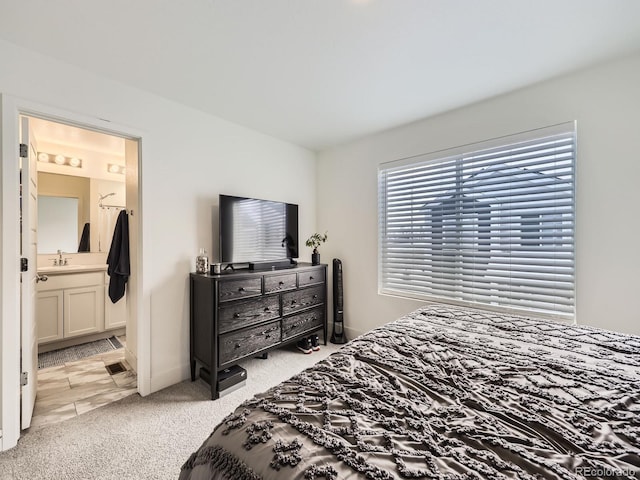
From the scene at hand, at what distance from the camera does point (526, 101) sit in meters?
2.33

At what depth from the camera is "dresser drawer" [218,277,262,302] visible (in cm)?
235

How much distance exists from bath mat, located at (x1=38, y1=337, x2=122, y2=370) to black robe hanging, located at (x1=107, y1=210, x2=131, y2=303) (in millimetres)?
962

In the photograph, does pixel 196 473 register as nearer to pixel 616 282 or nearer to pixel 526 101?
pixel 616 282

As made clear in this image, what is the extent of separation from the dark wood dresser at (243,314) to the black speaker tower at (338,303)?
19.6 inches

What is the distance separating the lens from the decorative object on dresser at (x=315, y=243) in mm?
3497

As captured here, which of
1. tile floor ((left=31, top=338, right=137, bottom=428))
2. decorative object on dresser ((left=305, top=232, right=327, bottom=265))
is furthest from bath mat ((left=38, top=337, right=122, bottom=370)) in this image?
decorative object on dresser ((left=305, top=232, right=327, bottom=265))

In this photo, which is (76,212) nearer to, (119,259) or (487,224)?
(119,259)

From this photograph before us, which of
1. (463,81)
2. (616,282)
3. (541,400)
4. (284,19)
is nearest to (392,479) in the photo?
(541,400)

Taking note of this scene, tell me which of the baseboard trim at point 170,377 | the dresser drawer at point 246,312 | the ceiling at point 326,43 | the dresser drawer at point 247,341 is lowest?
the baseboard trim at point 170,377

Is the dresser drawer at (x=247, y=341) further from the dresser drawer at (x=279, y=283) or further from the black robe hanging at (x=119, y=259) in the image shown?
the black robe hanging at (x=119, y=259)

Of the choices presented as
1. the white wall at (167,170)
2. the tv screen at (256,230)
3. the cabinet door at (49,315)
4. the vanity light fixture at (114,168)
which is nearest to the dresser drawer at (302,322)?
the tv screen at (256,230)

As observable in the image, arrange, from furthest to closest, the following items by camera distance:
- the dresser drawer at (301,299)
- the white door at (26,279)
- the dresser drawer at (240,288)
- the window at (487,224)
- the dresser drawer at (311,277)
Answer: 1. the dresser drawer at (311,277)
2. the dresser drawer at (301,299)
3. the dresser drawer at (240,288)
4. the window at (487,224)
5. the white door at (26,279)

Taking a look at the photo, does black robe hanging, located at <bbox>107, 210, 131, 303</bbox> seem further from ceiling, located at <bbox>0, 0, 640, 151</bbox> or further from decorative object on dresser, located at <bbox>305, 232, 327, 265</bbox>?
decorative object on dresser, located at <bbox>305, 232, 327, 265</bbox>

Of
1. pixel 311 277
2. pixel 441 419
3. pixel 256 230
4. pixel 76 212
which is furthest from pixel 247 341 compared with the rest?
pixel 76 212
